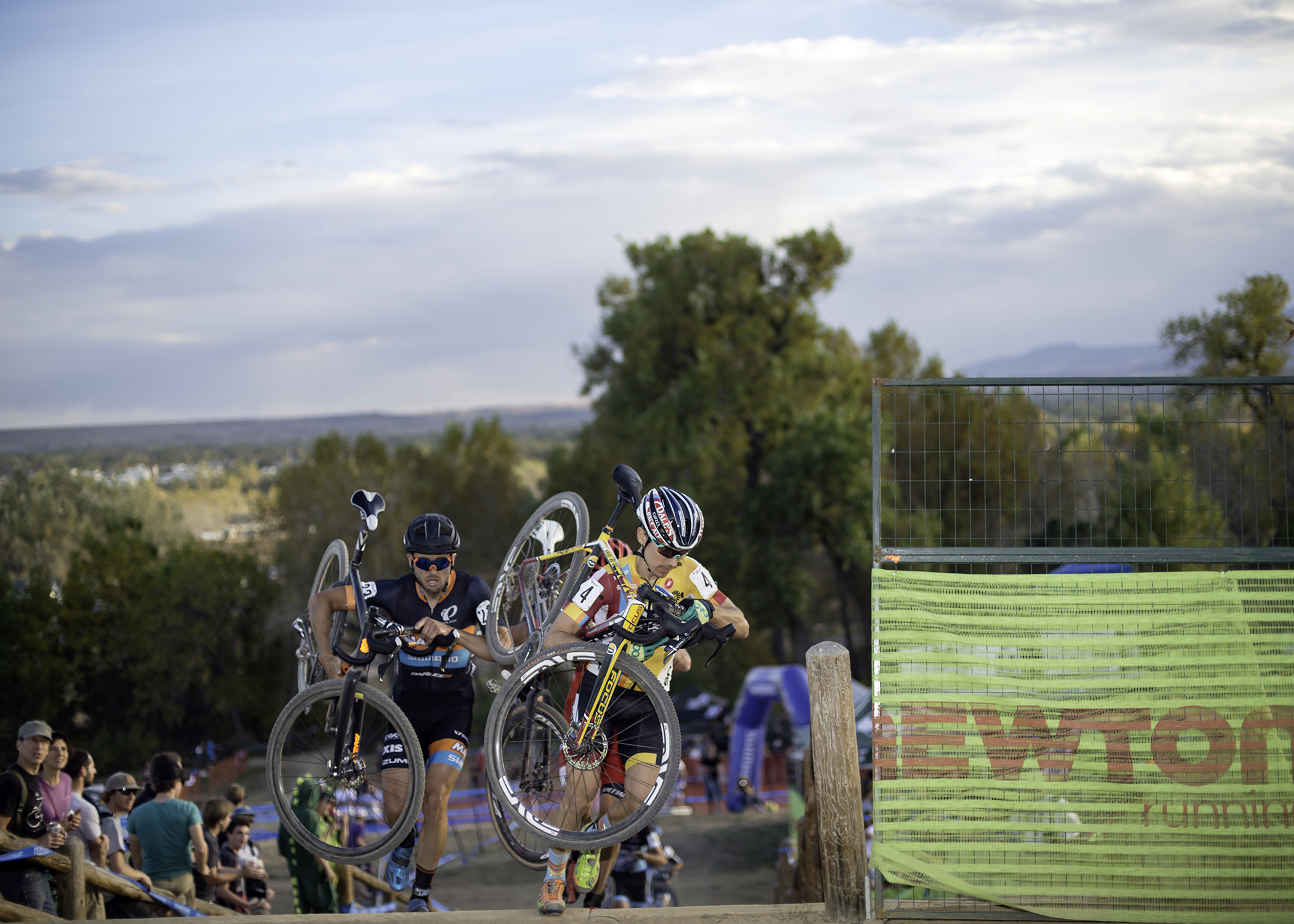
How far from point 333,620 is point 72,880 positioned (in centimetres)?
285

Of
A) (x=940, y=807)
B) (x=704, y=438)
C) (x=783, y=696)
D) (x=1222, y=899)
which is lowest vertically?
(x=783, y=696)

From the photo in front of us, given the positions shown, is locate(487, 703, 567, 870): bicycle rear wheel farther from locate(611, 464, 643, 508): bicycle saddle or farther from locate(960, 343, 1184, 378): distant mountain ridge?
locate(960, 343, 1184, 378): distant mountain ridge

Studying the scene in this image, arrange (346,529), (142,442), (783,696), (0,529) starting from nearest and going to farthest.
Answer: (783,696), (346,529), (0,529), (142,442)

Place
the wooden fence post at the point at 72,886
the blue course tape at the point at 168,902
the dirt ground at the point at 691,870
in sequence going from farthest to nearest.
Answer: the dirt ground at the point at 691,870 < the blue course tape at the point at 168,902 < the wooden fence post at the point at 72,886

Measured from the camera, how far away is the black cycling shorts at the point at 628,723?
584cm

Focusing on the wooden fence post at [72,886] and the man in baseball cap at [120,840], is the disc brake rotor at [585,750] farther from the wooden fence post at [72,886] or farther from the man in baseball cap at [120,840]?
the man in baseball cap at [120,840]

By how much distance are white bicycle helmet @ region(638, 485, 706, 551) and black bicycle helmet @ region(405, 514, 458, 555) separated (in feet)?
4.24

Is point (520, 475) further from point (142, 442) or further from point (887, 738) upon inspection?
point (887, 738)

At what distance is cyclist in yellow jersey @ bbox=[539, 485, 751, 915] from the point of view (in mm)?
5777

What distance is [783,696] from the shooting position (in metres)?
22.6

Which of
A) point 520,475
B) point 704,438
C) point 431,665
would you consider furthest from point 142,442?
point 431,665

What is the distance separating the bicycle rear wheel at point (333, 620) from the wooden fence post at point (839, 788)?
3.01 meters

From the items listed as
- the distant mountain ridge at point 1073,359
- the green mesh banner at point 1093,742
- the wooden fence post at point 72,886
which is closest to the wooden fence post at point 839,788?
the green mesh banner at point 1093,742

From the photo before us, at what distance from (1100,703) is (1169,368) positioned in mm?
34122
